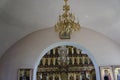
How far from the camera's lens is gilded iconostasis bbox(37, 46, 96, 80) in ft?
33.0

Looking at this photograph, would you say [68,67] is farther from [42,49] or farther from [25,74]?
[25,74]

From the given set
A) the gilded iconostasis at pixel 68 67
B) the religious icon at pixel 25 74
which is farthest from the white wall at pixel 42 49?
the gilded iconostasis at pixel 68 67

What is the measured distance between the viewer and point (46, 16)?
5.16m

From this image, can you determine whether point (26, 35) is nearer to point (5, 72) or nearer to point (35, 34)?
point (35, 34)

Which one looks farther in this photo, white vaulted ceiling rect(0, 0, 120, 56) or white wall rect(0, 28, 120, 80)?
white wall rect(0, 28, 120, 80)

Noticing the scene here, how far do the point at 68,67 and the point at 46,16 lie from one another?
5.71m

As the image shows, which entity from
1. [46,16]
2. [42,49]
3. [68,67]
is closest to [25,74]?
[42,49]

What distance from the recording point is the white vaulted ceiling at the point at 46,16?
4.41 meters

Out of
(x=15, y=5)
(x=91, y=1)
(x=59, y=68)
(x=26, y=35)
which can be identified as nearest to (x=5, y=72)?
(x=26, y=35)

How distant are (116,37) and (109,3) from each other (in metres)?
1.77

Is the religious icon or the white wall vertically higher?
the white wall

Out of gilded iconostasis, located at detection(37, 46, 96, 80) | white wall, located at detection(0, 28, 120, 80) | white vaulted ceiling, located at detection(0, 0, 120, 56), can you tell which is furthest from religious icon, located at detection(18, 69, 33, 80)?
gilded iconostasis, located at detection(37, 46, 96, 80)

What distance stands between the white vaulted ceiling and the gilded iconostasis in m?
4.45

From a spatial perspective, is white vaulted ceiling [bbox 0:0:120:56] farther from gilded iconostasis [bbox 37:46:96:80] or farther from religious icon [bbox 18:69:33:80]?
gilded iconostasis [bbox 37:46:96:80]
